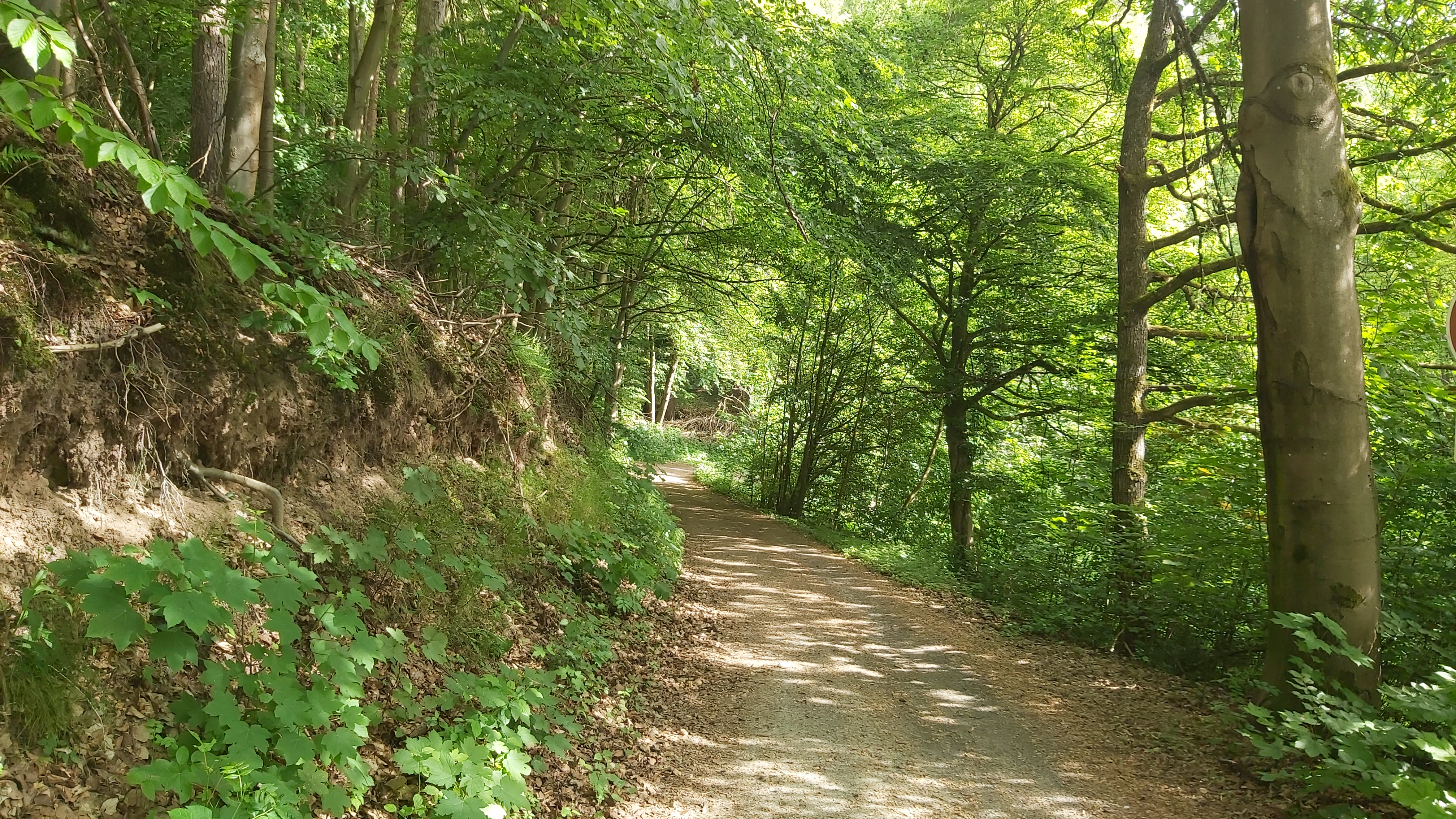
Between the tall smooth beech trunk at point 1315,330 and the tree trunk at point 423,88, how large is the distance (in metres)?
6.11

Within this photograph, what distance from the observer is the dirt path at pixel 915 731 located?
473cm

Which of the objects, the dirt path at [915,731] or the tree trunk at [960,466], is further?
the tree trunk at [960,466]

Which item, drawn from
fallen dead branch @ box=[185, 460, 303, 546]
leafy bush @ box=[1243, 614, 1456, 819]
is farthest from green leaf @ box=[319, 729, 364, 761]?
leafy bush @ box=[1243, 614, 1456, 819]

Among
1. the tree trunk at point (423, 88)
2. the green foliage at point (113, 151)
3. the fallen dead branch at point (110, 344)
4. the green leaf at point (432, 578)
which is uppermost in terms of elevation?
the tree trunk at point (423, 88)

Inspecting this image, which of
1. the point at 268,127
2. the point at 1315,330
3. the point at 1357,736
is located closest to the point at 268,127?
the point at 268,127

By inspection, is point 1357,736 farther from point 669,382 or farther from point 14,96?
point 669,382

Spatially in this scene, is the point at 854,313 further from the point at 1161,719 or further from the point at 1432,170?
the point at 1161,719

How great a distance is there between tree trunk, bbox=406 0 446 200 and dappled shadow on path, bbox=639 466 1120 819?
5029 millimetres

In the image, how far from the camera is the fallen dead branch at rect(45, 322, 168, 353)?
345 cm

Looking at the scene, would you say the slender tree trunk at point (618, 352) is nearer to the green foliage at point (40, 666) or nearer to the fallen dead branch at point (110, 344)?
the fallen dead branch at point (110, 344)

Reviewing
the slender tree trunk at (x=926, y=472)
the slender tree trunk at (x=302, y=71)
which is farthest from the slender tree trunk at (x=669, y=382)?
the slender tree trunk at (x=302, y=71)

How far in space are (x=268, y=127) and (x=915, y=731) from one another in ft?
21.2

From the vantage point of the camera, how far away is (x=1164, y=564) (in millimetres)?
7559

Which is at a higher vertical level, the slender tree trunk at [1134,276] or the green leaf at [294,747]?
the slender tree trunk at [1134,276]
